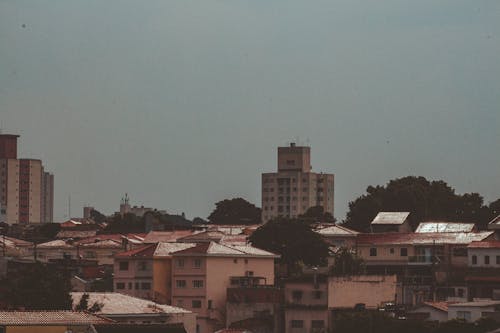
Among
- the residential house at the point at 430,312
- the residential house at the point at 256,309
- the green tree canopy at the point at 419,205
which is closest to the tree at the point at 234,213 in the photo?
the green tree canopy at the point at 419,205

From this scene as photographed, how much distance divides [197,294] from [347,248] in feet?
48.5

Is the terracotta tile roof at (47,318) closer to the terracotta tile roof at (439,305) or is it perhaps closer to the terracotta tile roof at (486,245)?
the terracotta tile roof at (439,305)

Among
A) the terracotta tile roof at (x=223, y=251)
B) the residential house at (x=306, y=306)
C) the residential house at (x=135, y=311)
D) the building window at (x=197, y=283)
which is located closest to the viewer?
the residential house at (x=135, y=311)

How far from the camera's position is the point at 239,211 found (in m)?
145

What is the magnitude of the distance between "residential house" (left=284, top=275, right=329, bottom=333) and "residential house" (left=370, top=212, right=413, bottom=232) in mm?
28173

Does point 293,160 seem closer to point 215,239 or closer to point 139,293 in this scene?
point 215,239

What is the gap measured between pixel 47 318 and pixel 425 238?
136ft

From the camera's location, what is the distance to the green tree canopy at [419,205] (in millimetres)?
114938

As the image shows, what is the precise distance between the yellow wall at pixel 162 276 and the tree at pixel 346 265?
24.9ft

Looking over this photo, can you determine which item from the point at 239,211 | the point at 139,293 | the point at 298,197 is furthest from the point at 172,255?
the point at 298,197

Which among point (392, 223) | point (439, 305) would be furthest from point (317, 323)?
point (392, 223)

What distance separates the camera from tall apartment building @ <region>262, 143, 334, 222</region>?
17312 centimetres

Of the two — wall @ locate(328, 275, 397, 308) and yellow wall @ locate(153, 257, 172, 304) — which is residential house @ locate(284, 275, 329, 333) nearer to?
wall @ locate(328, 275, 397, 308)

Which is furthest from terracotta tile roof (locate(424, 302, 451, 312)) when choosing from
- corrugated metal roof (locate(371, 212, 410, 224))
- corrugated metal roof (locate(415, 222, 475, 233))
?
corrugated metal roof (locate(371, 212, 410, 224))
